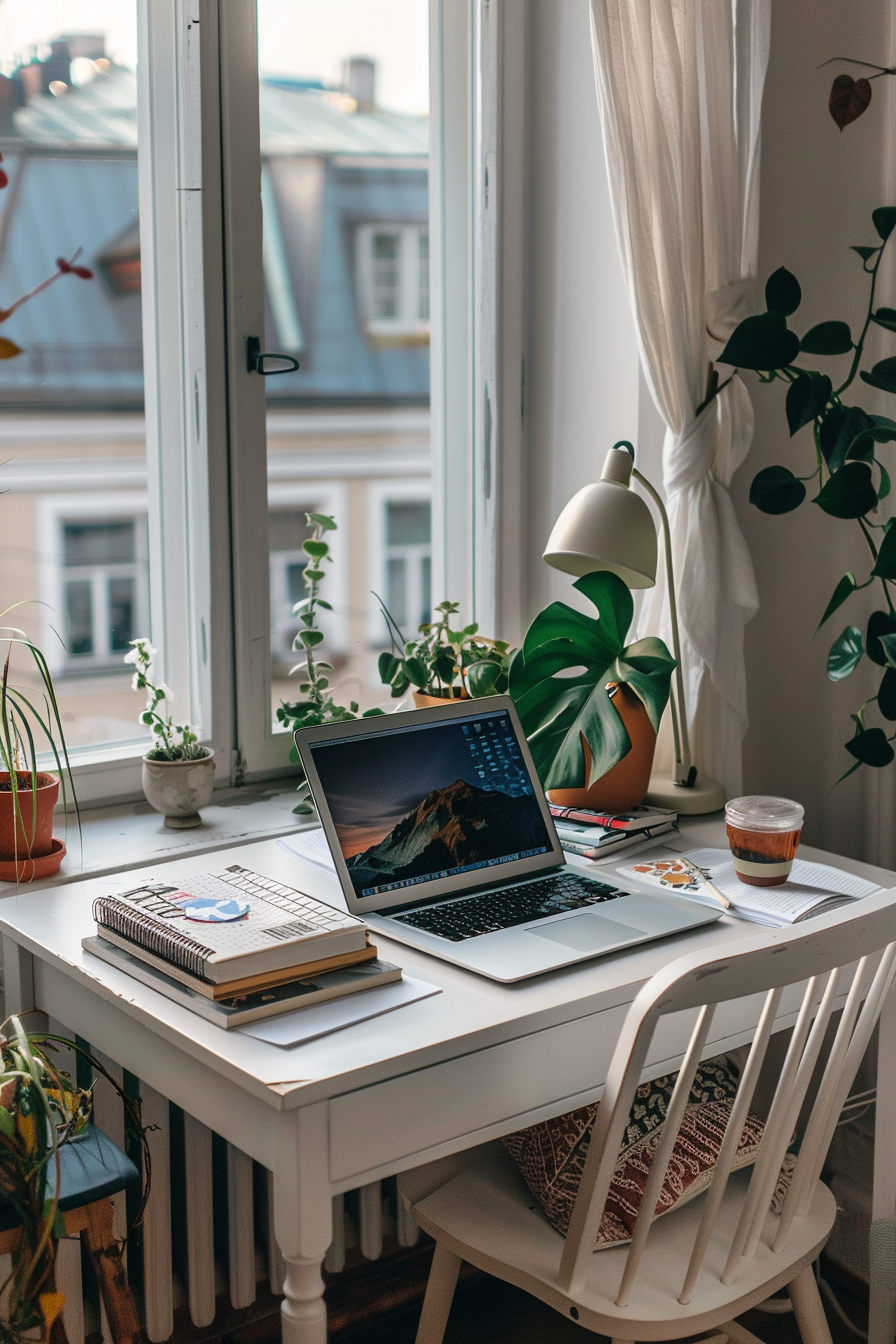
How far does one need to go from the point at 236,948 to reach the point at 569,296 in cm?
133

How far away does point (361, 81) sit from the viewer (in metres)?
2.01

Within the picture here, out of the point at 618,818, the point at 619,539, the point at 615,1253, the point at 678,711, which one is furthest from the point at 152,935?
the point at 678,711

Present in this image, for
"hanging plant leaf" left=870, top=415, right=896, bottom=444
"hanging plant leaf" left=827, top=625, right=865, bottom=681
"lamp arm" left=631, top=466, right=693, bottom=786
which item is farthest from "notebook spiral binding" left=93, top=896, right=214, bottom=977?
"hanging plant leaf" left=870, top=415, right=896, bottom=444

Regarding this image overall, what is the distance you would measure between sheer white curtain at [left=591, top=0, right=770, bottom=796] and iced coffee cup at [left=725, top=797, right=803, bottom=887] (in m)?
0.37

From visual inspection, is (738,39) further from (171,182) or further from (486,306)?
(171,182)

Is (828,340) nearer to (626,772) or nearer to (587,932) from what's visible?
(626,772)

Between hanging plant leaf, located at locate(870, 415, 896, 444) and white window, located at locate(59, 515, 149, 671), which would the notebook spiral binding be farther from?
hanging plant leaf, located at locate(870, 415, 896, 444)

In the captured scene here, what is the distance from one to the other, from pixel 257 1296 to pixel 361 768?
90cm

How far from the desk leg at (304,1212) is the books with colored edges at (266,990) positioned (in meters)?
0.13

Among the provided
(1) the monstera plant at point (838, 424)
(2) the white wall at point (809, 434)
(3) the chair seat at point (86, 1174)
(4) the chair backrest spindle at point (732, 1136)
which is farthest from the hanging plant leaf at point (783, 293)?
(3) the chair seat at point (86, 1174)

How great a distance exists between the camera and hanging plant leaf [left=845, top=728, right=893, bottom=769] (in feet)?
6.02

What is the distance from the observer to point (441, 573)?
2.23 metres

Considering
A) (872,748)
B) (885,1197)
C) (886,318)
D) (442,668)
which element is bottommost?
(885,1197)

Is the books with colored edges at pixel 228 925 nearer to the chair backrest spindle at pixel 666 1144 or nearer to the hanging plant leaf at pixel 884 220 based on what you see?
the chair backrest spindle at pixel 666 1144
